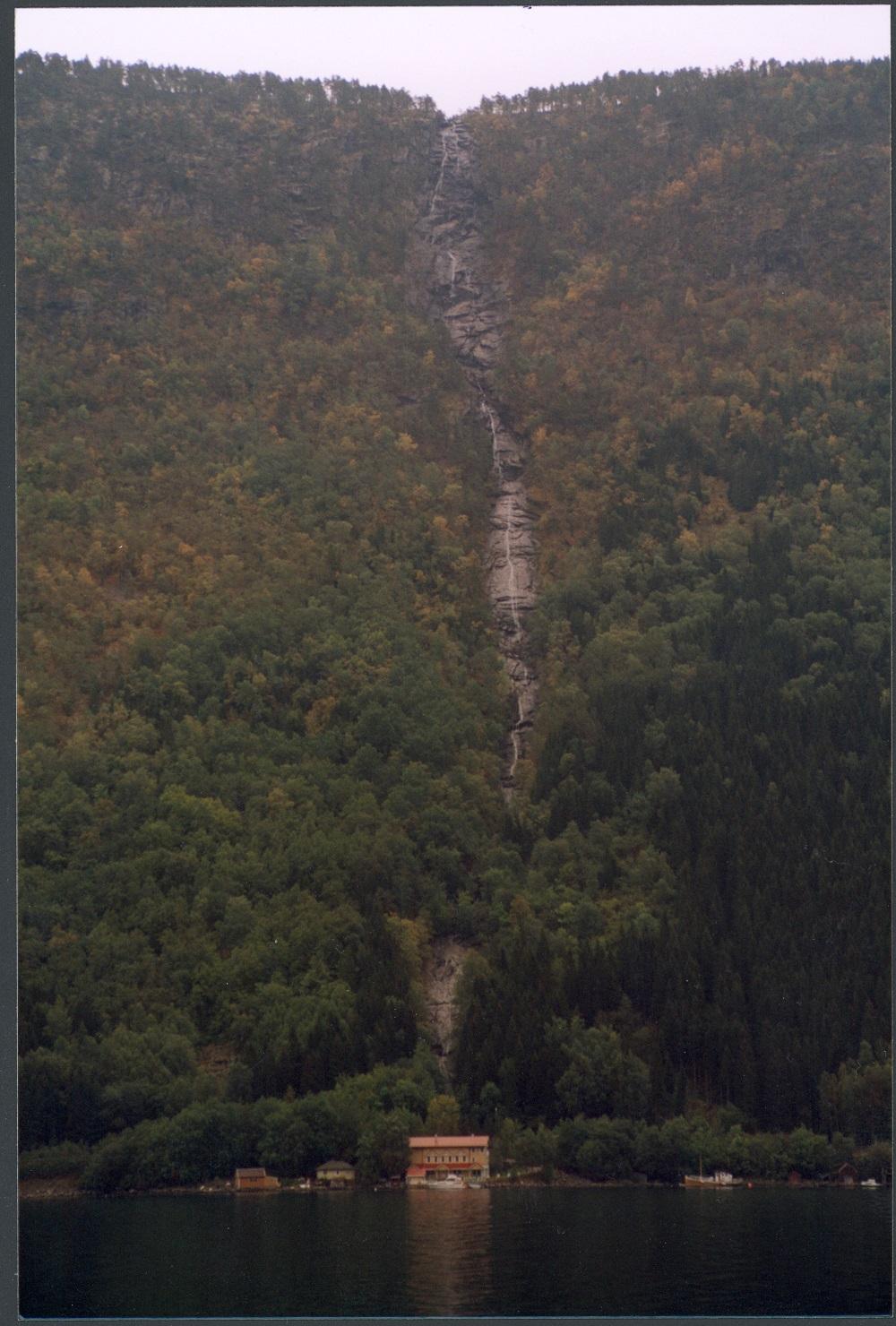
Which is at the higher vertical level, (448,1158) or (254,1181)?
(448,1158)

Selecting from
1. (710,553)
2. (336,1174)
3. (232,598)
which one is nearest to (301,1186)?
(336,1174)

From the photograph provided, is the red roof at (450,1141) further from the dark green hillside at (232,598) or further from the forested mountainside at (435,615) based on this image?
the dark green hillside at (232,598)

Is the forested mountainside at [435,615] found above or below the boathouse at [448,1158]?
above

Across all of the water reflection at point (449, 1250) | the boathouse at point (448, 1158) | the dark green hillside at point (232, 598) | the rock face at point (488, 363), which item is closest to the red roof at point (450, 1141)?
the boathouse at point (448, 1158)

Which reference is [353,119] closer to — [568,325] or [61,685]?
[568,325]

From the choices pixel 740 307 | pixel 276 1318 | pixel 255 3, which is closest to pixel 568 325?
pixel 740 307

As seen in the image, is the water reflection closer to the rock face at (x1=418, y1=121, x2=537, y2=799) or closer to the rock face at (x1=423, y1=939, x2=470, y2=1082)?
the rock face at (x1=423, y1=939, x2=470, y2=1082)

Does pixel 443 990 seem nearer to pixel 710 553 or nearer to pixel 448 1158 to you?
pixel 448 1158
